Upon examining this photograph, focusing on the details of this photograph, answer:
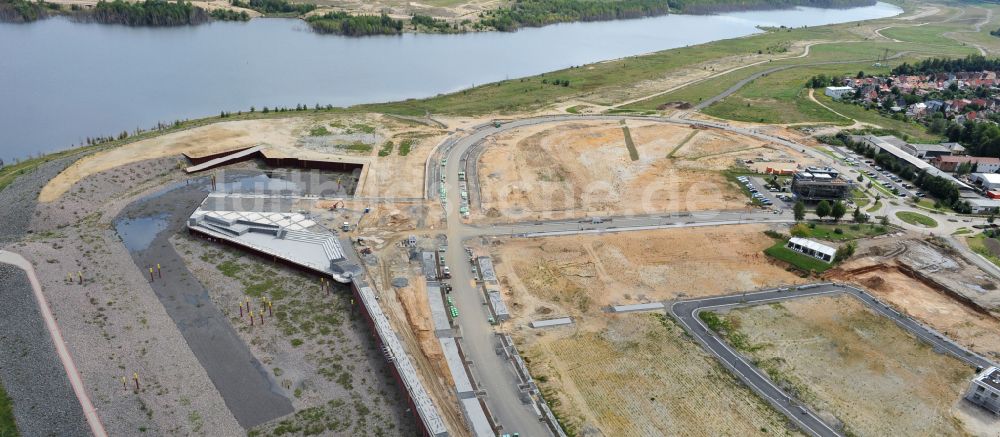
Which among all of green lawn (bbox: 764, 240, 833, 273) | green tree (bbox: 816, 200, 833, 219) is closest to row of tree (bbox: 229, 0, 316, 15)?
green tree (bbox: 816, 200, 833, 219)

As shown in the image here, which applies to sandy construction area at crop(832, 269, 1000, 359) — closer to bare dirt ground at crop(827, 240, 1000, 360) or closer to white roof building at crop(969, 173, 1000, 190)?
bare dirt ground at crop(827, 240, 1000, 360)

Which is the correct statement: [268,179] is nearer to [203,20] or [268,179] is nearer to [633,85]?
[633,85]

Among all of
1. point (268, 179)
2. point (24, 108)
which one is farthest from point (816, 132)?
point (24, 108)

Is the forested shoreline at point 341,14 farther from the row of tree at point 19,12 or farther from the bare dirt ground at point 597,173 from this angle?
the bare dirt ground at point 597,173

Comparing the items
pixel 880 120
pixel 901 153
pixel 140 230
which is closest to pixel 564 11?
pixel 880 120

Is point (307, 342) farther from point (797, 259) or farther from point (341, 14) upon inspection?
point (341, 14)

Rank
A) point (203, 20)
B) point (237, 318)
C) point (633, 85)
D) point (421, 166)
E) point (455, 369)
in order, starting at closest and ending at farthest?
point (455, 369), point (237, 318), point (421, 166), point (633, 85), point (203, 20)
